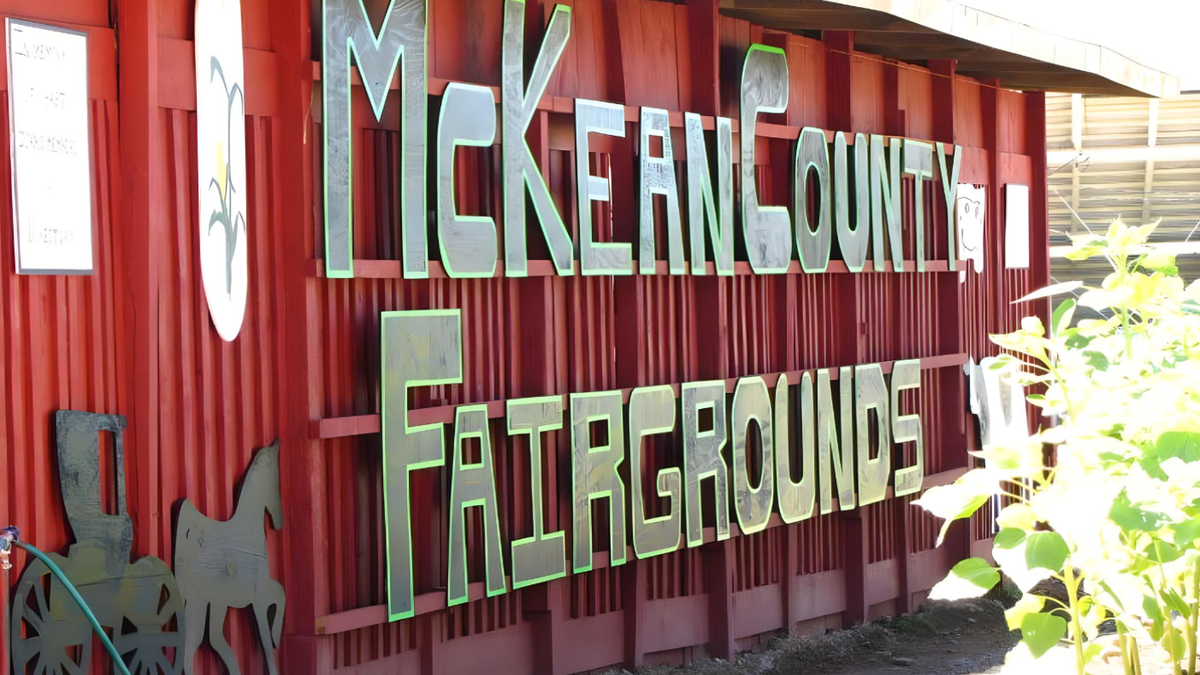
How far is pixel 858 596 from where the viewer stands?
827cm

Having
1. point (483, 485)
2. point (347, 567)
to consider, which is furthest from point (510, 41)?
point (347, 567)

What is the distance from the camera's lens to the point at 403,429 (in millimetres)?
5328

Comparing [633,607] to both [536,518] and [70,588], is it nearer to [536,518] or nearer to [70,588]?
[536,518]

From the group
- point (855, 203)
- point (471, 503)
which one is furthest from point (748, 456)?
point (471, 503)

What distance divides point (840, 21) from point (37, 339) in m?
4.91

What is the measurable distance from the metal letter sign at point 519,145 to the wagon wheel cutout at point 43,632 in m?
2.31

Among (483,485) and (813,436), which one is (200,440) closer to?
(483,485)

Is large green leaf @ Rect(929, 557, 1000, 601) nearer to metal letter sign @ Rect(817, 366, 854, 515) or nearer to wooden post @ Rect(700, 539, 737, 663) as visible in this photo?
wooden post @ Rect(700, 539, 737, 663)

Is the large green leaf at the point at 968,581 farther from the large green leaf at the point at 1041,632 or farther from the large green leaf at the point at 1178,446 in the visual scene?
the large green leaf at the point at 1178,446

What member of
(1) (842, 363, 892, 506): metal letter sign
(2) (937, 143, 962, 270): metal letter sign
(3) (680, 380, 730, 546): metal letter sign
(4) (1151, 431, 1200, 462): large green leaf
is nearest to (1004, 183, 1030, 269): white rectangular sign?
(2) (937, 143, 962, 270): metal letter sign

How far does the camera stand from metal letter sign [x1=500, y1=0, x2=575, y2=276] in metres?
5.78

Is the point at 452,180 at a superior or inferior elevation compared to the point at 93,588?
superior

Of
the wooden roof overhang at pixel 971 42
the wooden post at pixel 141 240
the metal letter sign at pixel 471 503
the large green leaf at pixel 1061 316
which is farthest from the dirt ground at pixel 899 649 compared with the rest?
the large green leaf at pixel 1061 316

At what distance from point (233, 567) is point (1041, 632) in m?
3.19
